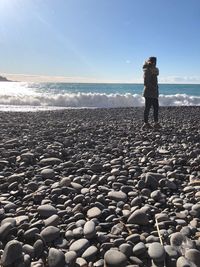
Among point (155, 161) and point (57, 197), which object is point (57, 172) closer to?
point (57, 197)

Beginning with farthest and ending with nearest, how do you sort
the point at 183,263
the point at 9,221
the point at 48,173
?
the point at 48,173, the point at 9,221, the point at 183,263

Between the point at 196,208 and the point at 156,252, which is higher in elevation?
the point at 196,208

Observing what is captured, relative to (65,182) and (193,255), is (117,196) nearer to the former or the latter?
(65,182)

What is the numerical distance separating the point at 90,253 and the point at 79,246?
0.13 m

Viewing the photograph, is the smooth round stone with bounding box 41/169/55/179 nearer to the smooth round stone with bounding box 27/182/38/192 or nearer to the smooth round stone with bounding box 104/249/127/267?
the smooth round stone with bounding box 27/182/38/192

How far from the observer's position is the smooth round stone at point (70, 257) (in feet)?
8.26

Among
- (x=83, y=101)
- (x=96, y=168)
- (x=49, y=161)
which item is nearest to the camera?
(x=96, y=168)

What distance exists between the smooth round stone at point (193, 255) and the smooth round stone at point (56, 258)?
3.03 ft

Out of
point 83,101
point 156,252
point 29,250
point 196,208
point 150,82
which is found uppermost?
point 150,82

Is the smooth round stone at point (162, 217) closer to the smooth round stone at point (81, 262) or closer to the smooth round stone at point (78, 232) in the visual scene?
the smooth round stone at point (78, 232)

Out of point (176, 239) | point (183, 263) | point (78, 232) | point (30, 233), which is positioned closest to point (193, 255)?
point (183, 263)

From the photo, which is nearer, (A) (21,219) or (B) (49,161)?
(A) (21,219)

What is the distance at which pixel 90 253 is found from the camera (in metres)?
2.63

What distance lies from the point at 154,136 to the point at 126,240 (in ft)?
18.1
